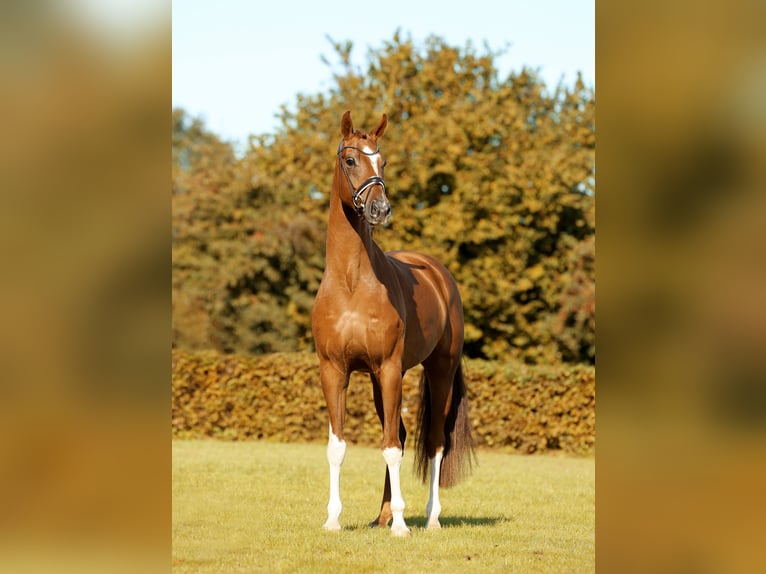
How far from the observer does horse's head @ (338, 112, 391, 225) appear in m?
6.64

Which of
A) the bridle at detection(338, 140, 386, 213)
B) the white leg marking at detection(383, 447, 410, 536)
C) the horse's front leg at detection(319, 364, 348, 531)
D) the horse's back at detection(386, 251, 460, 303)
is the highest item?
the bridle at detection(338, 140, 386, 213)

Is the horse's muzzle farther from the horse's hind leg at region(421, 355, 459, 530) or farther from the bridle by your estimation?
the horse's hind leg at region(421, 355, 459, 530)

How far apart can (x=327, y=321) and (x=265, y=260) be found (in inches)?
→ 570

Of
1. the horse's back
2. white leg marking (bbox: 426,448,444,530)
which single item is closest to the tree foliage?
the horse's back

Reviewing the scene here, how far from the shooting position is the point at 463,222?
1945cm

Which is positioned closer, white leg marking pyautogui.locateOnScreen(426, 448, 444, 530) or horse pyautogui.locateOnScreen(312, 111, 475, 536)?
horse pyautogui.locateOnScreen(312, 111, 475, 536)

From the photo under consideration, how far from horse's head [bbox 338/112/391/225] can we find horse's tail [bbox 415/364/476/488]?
2.20 meters

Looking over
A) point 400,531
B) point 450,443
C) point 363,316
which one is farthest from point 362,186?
point 450,443

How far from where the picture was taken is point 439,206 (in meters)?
19.8

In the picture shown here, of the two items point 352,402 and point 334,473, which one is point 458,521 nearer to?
point 334,473

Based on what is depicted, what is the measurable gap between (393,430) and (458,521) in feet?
5.66
